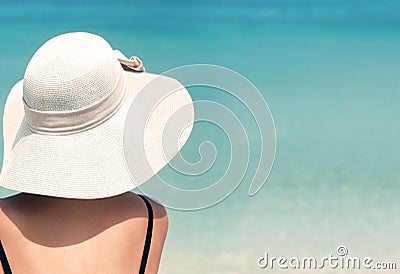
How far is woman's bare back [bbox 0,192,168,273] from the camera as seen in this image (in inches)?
29.2

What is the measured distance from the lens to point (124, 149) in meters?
0.78

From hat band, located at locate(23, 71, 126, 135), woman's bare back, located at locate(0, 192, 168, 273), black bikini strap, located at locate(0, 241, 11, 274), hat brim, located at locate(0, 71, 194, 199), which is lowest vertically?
black bikini strap, located at locate(0, 241, 11, 274)

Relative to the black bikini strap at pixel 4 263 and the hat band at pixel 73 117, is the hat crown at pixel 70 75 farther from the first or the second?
the black bikini strap at pixel 4 263

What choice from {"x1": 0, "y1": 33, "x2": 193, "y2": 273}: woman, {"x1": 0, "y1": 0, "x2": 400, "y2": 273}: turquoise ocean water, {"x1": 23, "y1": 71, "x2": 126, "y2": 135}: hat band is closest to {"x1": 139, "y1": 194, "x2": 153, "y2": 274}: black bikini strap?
{"x1": 0, "y1": 33, "x2": 193, "y2": 273}: woman

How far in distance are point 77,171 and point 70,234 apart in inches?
2.6

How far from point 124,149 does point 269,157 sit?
8.0 inches

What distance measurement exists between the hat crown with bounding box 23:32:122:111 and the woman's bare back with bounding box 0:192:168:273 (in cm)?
11

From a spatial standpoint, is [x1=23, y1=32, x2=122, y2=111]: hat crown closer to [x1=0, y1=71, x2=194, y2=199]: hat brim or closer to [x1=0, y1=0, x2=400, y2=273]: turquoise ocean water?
[x1=0, y1=71, x2=194, y2=199]: hat brim

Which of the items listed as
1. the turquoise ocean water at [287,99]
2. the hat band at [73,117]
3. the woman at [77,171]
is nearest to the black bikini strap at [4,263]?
the woman at [77,171]

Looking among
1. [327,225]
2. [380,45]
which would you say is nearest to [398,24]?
[380,45]

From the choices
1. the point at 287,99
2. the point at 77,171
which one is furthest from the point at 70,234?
the point at 287,99

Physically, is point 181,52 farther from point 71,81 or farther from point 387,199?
point 71,81

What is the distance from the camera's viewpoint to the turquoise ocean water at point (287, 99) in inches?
94.7

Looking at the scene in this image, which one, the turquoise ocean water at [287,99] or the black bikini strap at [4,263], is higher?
the turquoise ocean water at [287,99]
